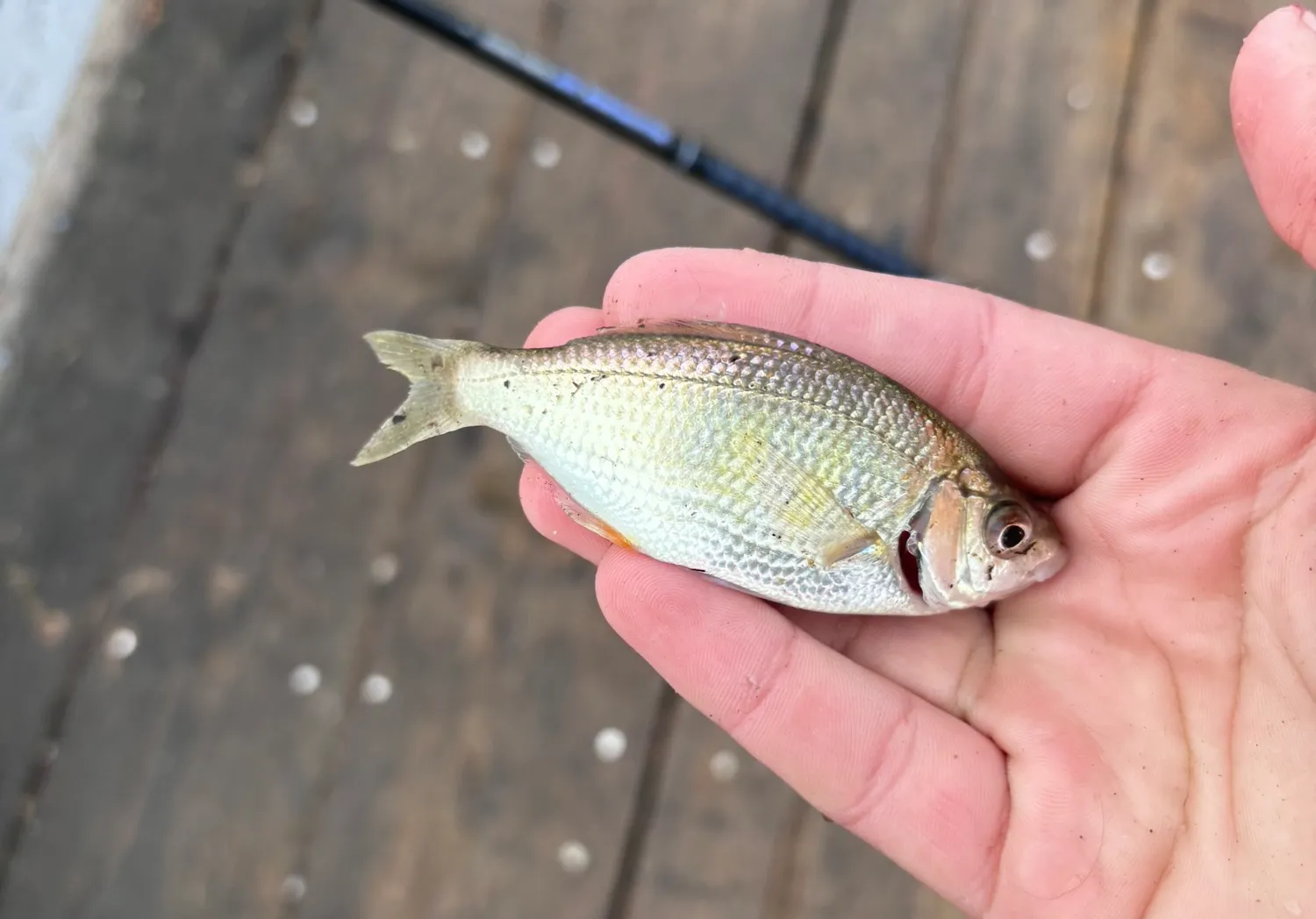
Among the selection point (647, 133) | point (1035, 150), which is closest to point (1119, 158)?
point (1035, 150)

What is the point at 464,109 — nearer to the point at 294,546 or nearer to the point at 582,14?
the point at 582,14

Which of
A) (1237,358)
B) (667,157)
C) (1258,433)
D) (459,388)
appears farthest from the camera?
(667,157)

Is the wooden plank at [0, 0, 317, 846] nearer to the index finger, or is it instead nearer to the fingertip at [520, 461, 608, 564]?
the fingertip at [520, 461, 608, 564]

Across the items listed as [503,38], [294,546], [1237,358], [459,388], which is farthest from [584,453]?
[1237,358]

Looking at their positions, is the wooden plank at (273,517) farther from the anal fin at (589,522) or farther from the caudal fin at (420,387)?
the anal fin at (589,522)

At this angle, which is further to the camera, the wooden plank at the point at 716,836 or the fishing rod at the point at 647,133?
the fishing rod at the point at 647,133

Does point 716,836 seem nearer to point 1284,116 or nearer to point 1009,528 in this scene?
point 1009,528

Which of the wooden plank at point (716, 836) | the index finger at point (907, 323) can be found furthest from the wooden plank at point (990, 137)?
the wooden plank at point (716, 836)
